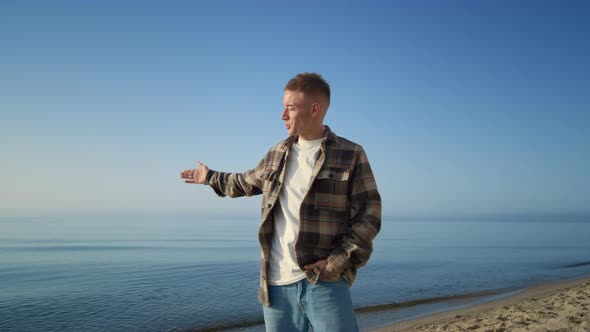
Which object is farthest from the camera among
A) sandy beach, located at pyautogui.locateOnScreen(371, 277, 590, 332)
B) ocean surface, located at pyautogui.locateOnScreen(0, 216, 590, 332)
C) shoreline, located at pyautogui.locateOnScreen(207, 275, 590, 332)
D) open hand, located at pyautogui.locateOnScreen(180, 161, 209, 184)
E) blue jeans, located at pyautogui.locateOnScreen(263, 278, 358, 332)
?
ocean surface, located at pyautogui.locateOnScreen(0, 216, 590, 332)

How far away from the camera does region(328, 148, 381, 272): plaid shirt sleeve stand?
2.43 m

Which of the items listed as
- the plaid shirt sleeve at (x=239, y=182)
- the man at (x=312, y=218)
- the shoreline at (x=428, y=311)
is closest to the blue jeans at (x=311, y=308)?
the man at (x=312, y=218)

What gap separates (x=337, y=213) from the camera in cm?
257

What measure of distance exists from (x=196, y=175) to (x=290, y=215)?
925 millimetres

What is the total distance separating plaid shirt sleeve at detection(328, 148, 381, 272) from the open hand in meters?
1.13

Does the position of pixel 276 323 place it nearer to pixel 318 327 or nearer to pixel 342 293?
pixel 318 327

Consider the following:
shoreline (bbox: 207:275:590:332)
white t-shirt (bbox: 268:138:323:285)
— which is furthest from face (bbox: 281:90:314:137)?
shoreline (bbox: 207:275:590:332)

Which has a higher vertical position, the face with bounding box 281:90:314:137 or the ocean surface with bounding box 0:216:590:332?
the face with bounding box 281:90:314:137

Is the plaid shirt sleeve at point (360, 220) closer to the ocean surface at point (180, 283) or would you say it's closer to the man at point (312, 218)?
the man at point (312, 218)

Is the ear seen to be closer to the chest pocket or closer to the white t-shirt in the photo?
the white t-shirt

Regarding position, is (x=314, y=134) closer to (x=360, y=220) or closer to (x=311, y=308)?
(x=360, y=220)

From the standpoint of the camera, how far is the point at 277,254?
2.67m

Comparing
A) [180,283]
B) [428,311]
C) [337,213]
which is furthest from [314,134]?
[180,283]

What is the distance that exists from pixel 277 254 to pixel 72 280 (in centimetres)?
1327
